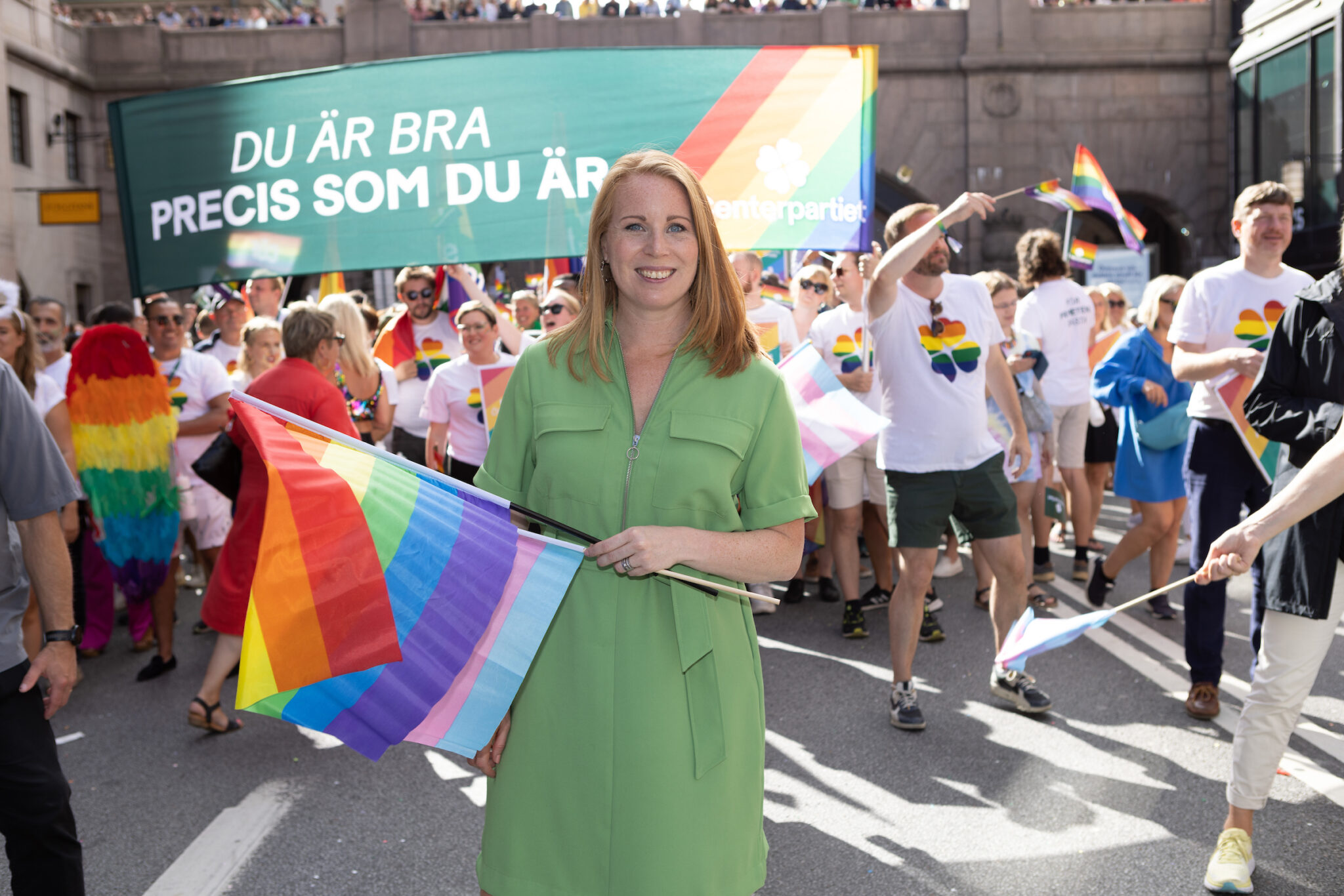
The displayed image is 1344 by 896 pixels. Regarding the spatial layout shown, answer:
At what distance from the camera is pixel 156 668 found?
249 inches

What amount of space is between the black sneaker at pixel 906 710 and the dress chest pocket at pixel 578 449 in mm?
3096

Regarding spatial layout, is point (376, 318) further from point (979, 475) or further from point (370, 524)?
point (370, 524)

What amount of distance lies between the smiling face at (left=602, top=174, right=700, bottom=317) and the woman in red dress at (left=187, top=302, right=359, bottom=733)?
3113 millimetres

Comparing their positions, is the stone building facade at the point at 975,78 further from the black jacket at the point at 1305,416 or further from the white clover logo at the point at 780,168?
the black jacket at the point at 1305,416

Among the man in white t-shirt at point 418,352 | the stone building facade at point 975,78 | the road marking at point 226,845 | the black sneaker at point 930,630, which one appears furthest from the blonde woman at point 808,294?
the stone building facade at point 975,78

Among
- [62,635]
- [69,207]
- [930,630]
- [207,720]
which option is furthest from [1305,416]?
[69,207]

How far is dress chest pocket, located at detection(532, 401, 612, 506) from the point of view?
2.31 m

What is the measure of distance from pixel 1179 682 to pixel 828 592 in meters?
2.69

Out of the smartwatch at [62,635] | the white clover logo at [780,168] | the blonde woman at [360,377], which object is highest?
the white clover logo at [780,168]

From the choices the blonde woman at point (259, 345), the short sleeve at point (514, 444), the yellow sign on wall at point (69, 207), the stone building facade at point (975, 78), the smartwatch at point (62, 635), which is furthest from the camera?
the stone building facade at point (975, 78)

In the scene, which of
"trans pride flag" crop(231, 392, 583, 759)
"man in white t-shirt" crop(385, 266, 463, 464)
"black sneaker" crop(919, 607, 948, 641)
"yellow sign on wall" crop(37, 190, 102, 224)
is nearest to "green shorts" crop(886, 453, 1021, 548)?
"black sneaker" crop(919, 607, 948, 641)

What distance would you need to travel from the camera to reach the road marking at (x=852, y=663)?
18.7 ft

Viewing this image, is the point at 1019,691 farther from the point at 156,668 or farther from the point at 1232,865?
the point at 156,668

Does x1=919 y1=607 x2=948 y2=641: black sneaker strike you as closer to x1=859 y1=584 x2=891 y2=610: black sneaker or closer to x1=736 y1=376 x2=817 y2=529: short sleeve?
x1=859 y1=584 x2=891 y2=610: black sneaker
